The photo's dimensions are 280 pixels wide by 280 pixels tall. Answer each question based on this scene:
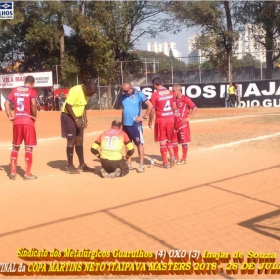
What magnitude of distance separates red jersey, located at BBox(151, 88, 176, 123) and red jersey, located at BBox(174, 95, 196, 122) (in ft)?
2.12

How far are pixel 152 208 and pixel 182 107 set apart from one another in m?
4.33

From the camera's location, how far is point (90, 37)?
→ 3981 cm

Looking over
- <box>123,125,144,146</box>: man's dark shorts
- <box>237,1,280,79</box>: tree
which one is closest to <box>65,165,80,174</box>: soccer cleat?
<box>123,125,144,146</box>: man's dark shorts

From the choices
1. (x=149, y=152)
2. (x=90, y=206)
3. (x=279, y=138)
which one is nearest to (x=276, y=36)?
(x=279, y=138)

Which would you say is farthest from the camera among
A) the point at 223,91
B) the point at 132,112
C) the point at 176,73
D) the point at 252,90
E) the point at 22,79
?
the point at 22,79

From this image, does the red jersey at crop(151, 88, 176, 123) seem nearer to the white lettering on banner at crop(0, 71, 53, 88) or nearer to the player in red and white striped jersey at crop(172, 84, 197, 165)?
the player in red and white striped jersey at crop(172, 84, 197, 165)

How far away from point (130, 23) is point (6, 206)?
39.6 m

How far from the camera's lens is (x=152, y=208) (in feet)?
22.0

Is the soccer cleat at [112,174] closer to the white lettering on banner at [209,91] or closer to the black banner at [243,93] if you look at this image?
the black banner at [243,93]

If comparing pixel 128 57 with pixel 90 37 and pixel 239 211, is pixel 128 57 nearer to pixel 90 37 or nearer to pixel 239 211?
pixel 90 37

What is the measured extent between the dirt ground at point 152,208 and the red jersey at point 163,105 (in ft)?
3.65

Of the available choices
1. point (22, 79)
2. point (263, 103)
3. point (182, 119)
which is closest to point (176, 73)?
point (263, 103)

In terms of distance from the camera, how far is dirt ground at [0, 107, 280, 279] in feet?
17.5

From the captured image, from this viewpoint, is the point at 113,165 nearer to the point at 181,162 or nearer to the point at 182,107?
the point at 181,162
